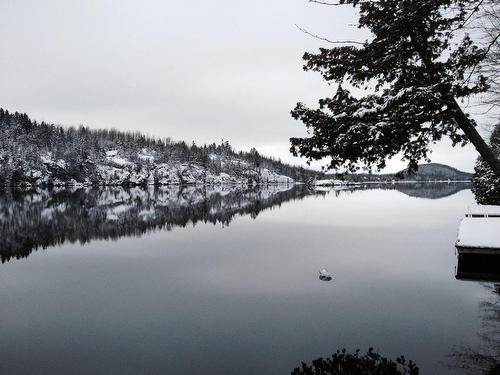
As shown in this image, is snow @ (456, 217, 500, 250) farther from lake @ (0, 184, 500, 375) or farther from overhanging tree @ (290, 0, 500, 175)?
overhanging tree @ (290, 0, 500, 175)

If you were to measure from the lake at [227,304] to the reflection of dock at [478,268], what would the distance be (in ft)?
2.14

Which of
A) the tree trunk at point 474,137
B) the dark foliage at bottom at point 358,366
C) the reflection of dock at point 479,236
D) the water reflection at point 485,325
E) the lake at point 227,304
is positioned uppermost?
the tree trunk at point 474,137

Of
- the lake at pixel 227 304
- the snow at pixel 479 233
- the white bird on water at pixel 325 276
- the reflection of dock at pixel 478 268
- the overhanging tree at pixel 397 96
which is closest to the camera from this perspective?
the overhanging tree at pixel 397 96

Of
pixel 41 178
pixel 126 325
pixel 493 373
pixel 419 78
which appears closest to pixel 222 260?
pixel 126 325

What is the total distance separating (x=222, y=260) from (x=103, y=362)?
42.9ft

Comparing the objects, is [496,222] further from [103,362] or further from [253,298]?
Answer: [103,362]

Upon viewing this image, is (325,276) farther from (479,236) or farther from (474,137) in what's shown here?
(474,137)

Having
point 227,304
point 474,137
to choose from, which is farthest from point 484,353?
point 227,304

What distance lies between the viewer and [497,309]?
12430 mm

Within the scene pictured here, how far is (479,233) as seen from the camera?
60.9ft

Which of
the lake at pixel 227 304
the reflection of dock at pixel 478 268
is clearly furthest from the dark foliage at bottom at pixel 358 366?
the reflection of dock at pixel 478 268

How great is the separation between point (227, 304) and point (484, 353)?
334 inches

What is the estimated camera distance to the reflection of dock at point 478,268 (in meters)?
16.8

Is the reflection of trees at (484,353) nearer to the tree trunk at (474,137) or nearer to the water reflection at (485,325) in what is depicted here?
the water reflection at (485,325)
